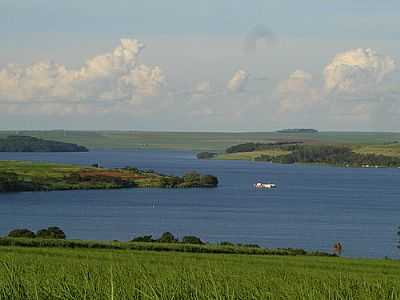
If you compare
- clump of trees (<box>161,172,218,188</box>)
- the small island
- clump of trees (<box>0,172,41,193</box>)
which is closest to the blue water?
clump of trees (<box>0,172,41,193</box>)

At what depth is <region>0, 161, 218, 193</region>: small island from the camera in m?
126

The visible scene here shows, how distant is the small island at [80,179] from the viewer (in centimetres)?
12556

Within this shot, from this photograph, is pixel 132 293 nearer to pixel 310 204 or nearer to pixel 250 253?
pixel 250 253

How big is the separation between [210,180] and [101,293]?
13269 cm

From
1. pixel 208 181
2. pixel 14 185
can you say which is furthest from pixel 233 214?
pixel 208 181

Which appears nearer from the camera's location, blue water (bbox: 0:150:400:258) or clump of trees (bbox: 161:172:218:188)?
blue water (bbox: 0:150:400:258)

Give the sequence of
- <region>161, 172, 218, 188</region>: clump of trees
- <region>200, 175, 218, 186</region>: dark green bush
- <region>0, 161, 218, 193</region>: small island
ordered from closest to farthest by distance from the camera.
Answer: <region>0, 161, 218, 193</region>: small island
<region>161, 172, 218, 188</region>: clump of trees
<region>200, 175, 218, 186</region>: dark green bush

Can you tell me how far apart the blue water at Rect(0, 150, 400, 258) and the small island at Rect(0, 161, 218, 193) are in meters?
5.61

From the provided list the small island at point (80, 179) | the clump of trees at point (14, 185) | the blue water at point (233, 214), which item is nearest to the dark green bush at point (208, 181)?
the small island at point (80, 179)

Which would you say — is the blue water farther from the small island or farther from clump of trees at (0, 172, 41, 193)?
the small island

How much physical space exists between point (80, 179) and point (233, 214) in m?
52.8

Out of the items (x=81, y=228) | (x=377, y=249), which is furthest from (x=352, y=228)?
(x=81, y=228)

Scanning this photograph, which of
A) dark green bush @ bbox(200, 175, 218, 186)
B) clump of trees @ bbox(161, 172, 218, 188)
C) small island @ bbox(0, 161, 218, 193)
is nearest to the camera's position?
small island @ bbox(0, 161, 218, 193)

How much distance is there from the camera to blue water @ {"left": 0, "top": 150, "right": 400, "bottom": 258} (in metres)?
68.5
